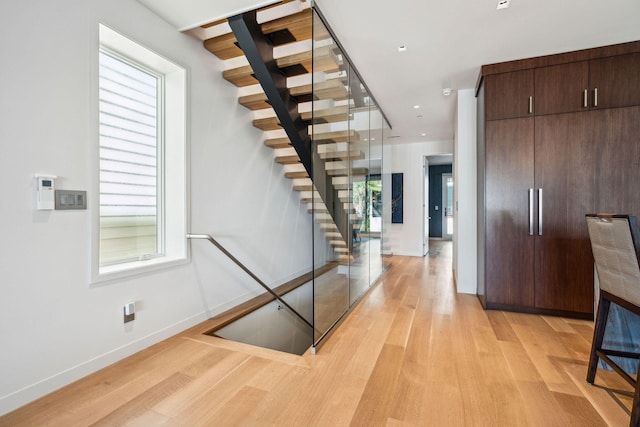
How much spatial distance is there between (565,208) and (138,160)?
3.89 metres

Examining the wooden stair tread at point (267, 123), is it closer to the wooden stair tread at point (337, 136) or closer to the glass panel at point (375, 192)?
the wooden stair tread at point (337, 136)

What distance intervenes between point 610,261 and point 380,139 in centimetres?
314

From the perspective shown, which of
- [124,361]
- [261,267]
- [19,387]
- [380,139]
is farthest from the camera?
[380,139]

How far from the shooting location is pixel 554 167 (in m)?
2.84

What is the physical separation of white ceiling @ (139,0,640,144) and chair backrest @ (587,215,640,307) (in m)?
1.68

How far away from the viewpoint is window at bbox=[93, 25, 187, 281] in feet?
6.84

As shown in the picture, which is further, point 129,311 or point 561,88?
point 561,88

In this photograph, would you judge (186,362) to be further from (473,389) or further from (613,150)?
(613,150)

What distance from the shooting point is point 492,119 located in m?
3.06

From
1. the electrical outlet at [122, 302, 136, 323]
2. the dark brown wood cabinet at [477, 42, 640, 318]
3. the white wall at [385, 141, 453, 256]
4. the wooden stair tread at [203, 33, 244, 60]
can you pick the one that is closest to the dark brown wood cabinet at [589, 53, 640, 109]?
the dark brown wood cabinet at [477, 42, 640, 318]

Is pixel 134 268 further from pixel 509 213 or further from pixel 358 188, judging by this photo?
pixel 509 213

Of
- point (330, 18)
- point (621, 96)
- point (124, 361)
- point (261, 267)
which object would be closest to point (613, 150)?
point (621, 96)

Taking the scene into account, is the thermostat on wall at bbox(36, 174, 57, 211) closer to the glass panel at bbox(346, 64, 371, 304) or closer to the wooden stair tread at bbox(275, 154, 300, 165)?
the glass panel at bbox(346, 64, 371, 304)

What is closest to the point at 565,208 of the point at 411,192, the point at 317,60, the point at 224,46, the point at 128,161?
the point at 317,60
